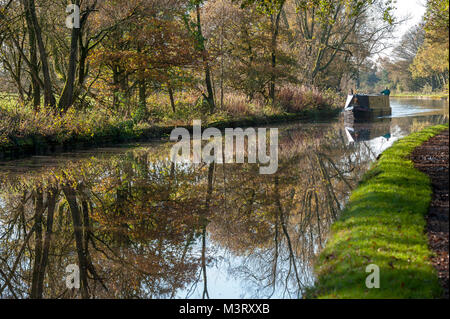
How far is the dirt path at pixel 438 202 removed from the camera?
4.71 metres

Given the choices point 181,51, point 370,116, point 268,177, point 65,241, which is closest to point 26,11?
point 181,51

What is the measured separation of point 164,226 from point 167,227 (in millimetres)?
78

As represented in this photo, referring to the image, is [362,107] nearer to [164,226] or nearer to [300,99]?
[300,99]

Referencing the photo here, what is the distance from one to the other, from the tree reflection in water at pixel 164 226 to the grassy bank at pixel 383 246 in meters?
0.42

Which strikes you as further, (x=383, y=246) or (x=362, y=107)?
(x=362, y=107)

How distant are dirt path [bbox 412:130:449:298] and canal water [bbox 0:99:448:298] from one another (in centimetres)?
137

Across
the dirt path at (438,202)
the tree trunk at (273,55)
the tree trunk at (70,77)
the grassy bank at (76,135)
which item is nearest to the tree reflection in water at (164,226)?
the dirt path at (438,202)

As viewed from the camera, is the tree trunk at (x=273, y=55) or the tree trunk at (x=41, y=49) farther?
the tree trunk at (x=273, y=55)

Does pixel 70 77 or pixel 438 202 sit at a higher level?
pixel 70 77

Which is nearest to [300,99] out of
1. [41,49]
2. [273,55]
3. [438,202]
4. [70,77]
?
[273,55]

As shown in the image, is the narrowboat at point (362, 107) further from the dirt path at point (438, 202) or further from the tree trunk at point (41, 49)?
the tree trunk at point (41, 49)

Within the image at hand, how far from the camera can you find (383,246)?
5180 millimetres

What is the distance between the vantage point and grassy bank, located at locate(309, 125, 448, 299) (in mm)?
4195
